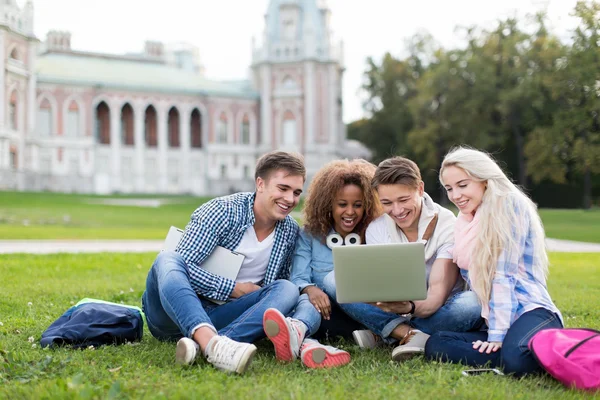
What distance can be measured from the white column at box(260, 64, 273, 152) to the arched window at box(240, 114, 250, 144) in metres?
1.27

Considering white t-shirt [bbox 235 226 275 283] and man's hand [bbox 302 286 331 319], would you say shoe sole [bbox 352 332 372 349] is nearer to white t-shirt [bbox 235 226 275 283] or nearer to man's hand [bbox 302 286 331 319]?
man's hand [bbox 302 286 331 319]

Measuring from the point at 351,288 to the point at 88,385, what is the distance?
1334mm

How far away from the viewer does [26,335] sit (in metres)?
4.35

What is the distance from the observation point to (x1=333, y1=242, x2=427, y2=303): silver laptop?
339 centimetres

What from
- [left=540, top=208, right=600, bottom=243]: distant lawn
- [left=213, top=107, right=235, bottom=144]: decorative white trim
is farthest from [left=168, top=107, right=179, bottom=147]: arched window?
[left=540, top=208, right=600, bottom=243]: distant lawn

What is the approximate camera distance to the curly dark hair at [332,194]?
13.5ft

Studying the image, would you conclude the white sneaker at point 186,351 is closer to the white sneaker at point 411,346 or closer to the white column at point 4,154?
the white sneaker at point 411,346

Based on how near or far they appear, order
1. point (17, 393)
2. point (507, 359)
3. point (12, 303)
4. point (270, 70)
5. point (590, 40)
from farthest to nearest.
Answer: point (270, 70)
point (590, 40)
point (12, 303)
point (507, 359)
point (17, 393)

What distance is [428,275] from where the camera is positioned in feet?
13.0

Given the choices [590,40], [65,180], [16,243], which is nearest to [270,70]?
[65,180]

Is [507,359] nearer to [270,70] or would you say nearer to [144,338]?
→ [144,338]

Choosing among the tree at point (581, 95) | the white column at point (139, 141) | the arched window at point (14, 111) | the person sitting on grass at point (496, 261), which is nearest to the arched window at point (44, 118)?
the arched window at point (14, 111)

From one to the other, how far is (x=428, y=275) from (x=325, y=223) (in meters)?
0.70

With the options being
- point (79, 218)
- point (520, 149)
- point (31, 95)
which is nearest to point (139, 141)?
point (31, 95)
